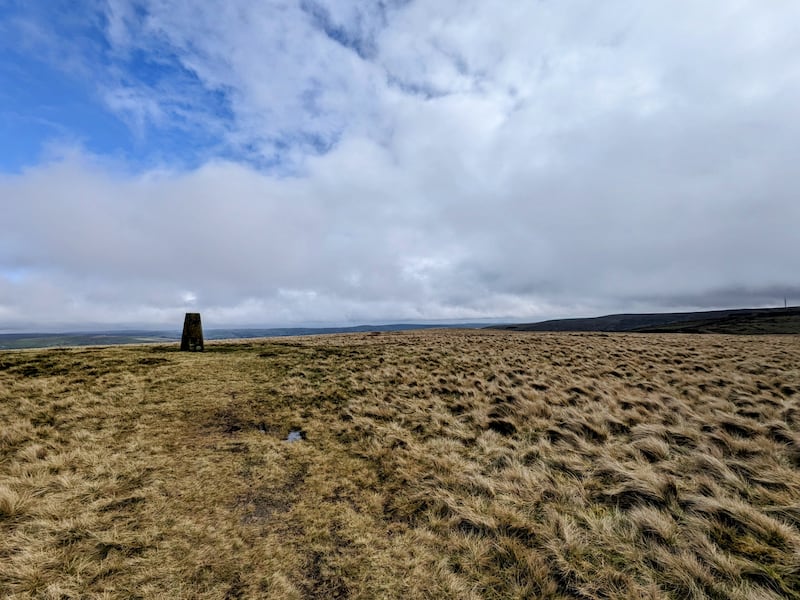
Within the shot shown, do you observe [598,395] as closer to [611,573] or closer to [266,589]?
[611,573]

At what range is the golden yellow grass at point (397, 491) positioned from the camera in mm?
4453

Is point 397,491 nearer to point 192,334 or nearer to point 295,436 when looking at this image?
point 295,436

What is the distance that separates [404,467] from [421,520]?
194 centimetres

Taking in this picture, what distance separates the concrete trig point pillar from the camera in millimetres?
21781

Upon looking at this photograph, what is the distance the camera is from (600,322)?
605 ft

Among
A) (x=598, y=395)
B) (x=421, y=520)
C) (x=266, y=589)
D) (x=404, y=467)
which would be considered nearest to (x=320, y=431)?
(x=404, y=467)

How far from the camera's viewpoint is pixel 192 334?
22078 mm

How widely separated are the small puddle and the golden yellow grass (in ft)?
0.62

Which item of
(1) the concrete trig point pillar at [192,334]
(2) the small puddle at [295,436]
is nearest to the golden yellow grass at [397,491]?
(2) the small puddle at [295,436]

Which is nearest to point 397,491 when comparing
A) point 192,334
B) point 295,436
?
point 295,436

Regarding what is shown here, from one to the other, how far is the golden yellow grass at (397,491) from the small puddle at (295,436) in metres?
0.19

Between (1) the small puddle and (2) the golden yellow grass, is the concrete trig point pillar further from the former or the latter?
(1) the small puddle

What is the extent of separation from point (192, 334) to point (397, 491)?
2077 cm

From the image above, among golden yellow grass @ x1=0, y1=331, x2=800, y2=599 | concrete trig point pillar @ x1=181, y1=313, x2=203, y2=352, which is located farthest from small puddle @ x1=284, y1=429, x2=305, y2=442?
concrete trig point pillar @ x1=181, y1=313, x2=203, y2=352
